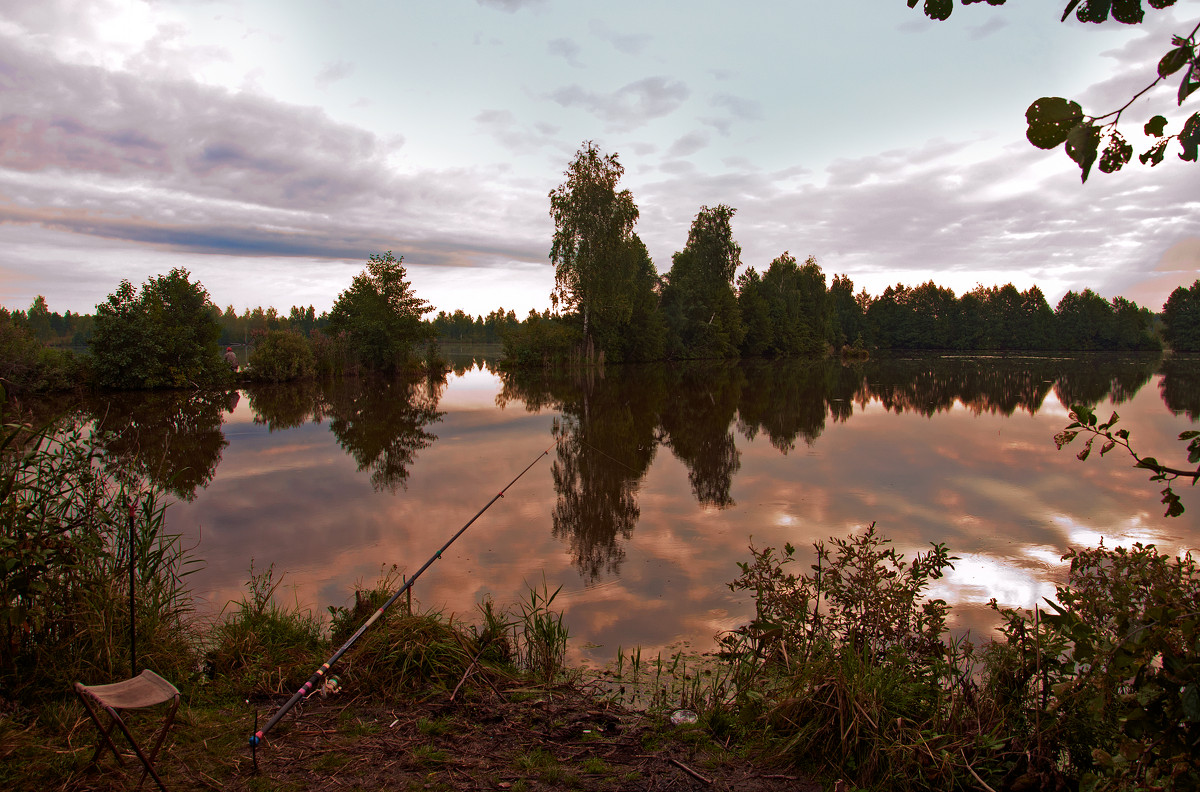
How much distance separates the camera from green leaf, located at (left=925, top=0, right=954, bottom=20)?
63.5 inches

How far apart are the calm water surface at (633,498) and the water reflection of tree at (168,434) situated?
102mm

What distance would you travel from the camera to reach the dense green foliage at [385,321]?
32844 millimetres

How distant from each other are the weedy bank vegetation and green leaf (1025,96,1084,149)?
4.75 ft

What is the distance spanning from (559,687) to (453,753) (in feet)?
2.77

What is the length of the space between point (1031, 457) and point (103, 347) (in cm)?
2737

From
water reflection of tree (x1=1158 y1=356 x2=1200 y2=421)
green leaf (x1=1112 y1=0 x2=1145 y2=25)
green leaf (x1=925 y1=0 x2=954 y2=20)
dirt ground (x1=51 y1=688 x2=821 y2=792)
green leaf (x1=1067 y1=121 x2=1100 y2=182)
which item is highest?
green leaf (x1=925 y1=0 x2=954 y2=20)

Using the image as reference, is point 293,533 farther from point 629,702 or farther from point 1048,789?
point 1048,789

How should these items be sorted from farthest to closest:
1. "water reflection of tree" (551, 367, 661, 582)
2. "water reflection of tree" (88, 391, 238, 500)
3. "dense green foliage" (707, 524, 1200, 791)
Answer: "water reflection of tree" (88, 391, 238, 500), "water reflection of tree" (551, 367, 661, 582), "dense green foliage" (707, 524, 1200, 791)

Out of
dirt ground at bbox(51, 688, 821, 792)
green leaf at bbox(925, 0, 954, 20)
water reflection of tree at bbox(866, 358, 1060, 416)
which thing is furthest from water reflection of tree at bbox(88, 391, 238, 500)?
water reflection of tree at bbox(866, 358, 1060, 416)

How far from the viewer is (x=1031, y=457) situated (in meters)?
11.0

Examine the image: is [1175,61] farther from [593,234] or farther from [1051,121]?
[593,234]

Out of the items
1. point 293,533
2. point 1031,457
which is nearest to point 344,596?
point 293,533

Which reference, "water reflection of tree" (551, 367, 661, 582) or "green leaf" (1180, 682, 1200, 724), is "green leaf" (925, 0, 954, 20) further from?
"water reflection of tree" (551, 367, 661, 582)

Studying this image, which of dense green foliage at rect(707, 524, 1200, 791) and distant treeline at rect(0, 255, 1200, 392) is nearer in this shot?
dense green foliage at rect(707, 524, 1200, 791)
